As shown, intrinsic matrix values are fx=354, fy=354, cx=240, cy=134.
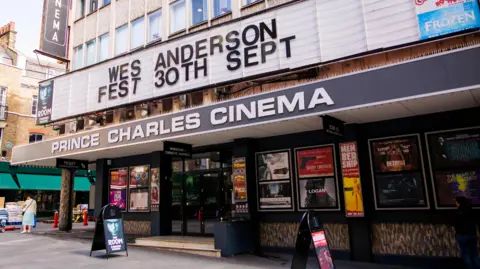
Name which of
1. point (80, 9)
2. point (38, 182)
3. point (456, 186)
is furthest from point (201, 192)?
point (38, 182)

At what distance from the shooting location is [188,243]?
10.8 meters

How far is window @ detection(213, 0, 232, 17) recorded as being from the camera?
12279mm

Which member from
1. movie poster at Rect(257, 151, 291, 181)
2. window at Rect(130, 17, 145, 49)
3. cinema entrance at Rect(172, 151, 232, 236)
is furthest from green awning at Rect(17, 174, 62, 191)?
movie poster at Rect(257, 151, 291, 181)

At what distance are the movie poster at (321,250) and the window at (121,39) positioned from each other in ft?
39.2

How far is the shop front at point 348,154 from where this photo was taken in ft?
24.3

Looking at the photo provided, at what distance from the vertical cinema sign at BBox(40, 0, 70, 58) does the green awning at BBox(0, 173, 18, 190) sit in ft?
39.6

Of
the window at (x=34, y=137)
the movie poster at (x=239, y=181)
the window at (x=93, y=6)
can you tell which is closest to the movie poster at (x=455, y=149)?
the movie poster at (x=239, y=181)

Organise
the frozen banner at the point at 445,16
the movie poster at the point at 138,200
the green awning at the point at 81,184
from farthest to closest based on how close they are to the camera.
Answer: the green awning at the point at 81,184 → the movie poster at the point at 138,200 → the frozen banner at the point at 445,16

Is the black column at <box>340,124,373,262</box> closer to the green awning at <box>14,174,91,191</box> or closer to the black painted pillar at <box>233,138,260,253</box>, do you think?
the black painted pillar at <box>233,138,260,253</box>

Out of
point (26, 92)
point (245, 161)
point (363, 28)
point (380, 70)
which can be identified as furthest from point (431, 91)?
point (26, 92)

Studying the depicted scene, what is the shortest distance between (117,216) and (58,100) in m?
7.49

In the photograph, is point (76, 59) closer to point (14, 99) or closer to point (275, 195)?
point (275, 195)

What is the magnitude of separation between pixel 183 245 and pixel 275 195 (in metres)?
3.20

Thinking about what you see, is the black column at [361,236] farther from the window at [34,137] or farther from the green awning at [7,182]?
the window at [34,137]
